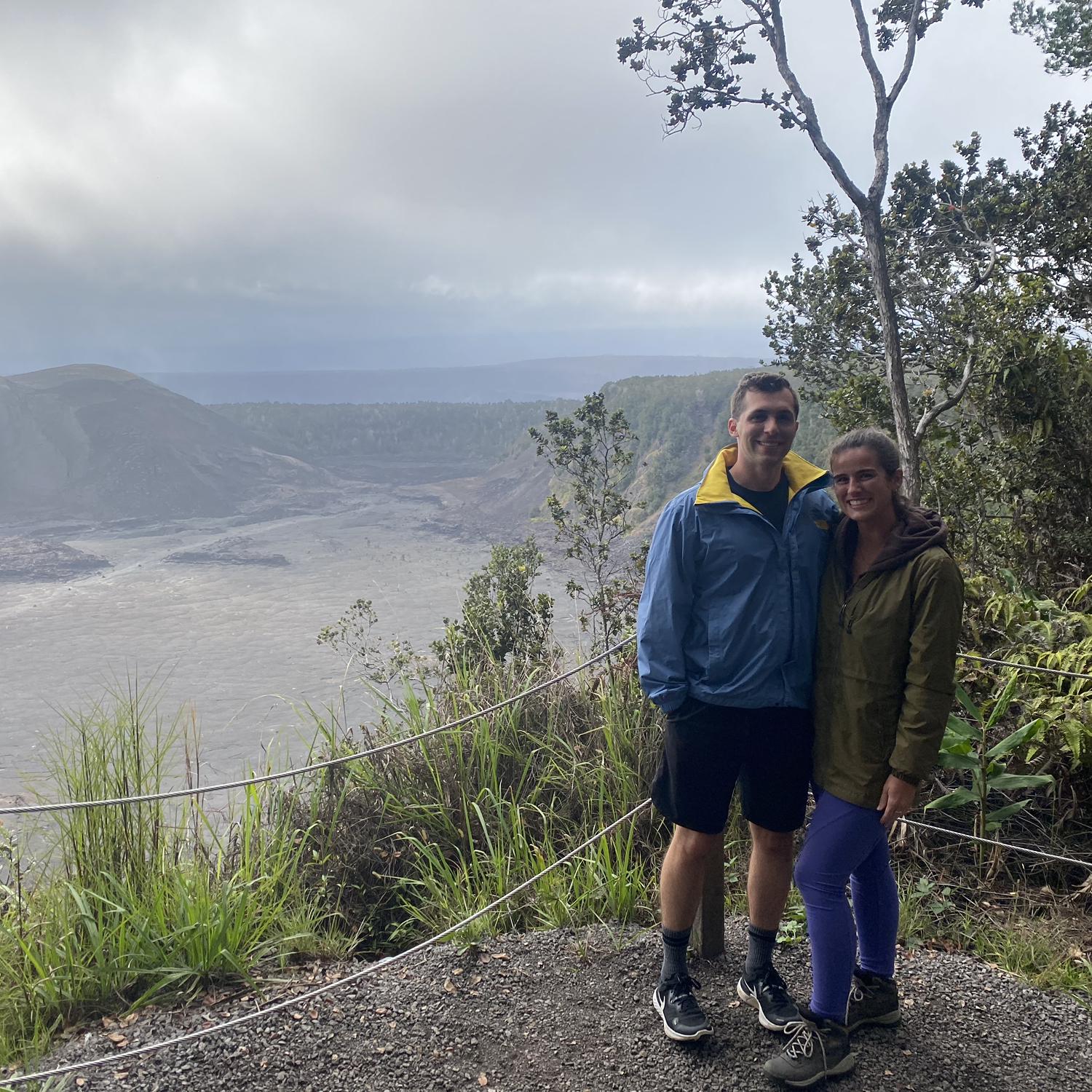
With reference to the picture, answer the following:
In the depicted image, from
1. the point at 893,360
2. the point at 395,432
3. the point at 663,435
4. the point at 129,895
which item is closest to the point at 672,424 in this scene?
the point at 663,435

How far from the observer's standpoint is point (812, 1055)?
1839 mm

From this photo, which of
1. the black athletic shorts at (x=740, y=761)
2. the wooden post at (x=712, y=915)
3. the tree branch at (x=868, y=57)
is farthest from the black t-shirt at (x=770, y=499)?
the tree branch at (x=868, y=57)

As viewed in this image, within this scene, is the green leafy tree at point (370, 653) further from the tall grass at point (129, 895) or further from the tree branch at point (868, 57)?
the tree branch at point (868, 57)

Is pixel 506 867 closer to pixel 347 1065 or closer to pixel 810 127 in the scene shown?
pixel 347 1065

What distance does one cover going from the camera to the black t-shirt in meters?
1.90

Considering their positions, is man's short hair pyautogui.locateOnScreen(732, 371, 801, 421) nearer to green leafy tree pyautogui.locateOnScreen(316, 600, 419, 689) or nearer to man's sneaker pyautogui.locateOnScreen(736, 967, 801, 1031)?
man's sneaker pyautogui.locateOnScreen(736, 967, 801, 1031)

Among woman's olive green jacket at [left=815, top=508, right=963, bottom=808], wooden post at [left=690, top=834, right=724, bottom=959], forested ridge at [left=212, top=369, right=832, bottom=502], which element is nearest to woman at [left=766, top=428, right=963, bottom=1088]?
woman's olive green jacket at [left=815, top=508, right=963, bottom=808]

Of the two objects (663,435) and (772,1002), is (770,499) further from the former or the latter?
(663,435)

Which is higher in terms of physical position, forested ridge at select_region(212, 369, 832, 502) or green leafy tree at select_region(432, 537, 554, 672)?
forested ridge at select_region(212, 369, 832, 502)

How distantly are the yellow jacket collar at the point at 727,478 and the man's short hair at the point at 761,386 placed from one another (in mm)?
106

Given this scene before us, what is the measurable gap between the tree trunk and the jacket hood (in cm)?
394

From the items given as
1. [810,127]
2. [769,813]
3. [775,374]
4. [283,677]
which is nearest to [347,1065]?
[769,813]

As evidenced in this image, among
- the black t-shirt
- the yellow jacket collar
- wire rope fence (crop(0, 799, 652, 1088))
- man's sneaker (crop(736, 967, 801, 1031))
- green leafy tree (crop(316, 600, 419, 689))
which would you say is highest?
the yellow jacket collar

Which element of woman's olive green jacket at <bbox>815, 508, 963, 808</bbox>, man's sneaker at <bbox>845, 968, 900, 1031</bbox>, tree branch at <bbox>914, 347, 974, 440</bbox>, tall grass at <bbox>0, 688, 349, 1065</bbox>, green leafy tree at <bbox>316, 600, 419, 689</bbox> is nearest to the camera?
woman's olive green jacket at <bbox>815, 508, 963, 808</bbox>
